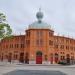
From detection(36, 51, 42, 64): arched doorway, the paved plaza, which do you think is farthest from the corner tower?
the paved plaza

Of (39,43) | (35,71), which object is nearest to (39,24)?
(39,43)

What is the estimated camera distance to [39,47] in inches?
3802

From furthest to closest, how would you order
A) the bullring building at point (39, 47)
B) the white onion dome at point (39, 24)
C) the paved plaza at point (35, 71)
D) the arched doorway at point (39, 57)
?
the white onion dome at point (39, 24) → the bullring building at point (39, 47) → the arched doorway at point (39, 57) → the paved plaza at point (35, 71)

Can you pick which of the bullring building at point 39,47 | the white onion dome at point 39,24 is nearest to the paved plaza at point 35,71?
the bullring building at point 39,47

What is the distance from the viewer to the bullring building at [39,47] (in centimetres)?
9612

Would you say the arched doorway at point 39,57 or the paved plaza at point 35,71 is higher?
the arched doorway at point 39,57

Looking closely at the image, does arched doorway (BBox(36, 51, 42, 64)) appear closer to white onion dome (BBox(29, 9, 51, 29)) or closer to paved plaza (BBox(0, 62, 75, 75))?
white onion dome (BBox(29, 9, 51, 29))

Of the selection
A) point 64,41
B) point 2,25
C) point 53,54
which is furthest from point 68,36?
point 2,25

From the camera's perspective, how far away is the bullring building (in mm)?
96125

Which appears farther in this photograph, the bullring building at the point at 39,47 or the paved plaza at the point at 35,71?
the bullring building at the point at 39,47

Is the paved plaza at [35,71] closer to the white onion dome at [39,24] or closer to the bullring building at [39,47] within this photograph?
the bullring building at [39,47]

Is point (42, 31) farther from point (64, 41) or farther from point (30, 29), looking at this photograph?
point (64, 41)

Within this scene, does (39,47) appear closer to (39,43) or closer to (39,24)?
(39,43)

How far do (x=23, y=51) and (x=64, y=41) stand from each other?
16765 mm
